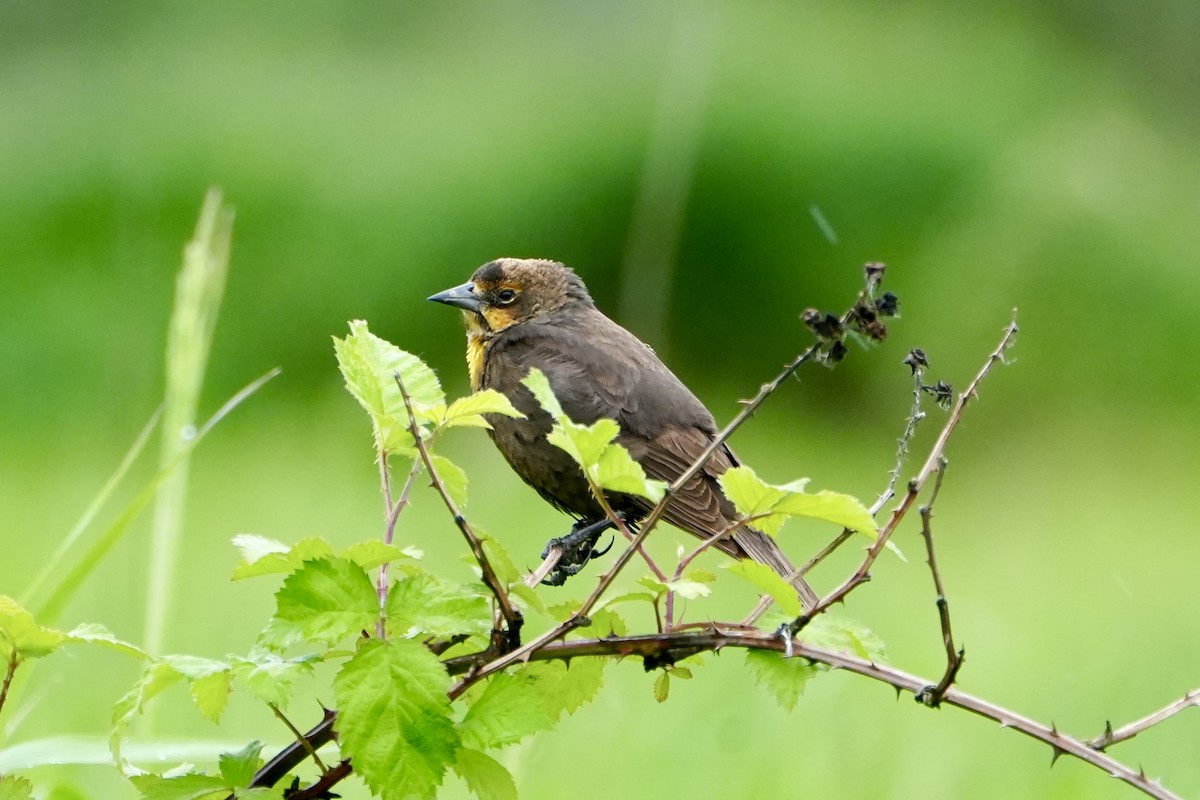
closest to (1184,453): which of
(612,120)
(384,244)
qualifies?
(612,120)

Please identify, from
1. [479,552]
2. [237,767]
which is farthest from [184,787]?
[479,552]

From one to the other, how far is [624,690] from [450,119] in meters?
5.51

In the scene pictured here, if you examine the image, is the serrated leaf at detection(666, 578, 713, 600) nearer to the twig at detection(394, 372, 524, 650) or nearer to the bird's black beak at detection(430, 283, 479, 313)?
the twig at detection(394, 372, 524, 650)

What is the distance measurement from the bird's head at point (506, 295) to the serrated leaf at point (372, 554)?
2.29 m

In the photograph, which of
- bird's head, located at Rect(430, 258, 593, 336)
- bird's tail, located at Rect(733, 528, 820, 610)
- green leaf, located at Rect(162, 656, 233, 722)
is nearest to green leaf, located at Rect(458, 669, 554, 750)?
green leaf, located at Rect(162, 656, 233, 722)

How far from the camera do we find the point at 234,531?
6996 millimetres

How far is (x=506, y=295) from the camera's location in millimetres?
3961

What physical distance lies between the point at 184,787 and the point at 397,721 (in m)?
0.27

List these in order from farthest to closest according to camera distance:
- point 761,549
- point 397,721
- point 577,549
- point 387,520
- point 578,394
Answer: point 578,394, point 761,549, point 577,549, point 387,520, point 397,721

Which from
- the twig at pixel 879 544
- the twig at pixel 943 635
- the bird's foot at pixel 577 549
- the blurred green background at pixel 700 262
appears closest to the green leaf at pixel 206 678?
the twig at pixel 879 544

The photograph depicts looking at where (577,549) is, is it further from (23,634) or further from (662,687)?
(23,634)

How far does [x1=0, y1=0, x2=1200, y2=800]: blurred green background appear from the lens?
24.1ft

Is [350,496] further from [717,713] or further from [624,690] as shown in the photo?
[717,713]

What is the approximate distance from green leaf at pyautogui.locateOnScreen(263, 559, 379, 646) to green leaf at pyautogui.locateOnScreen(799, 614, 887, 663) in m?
0.45
